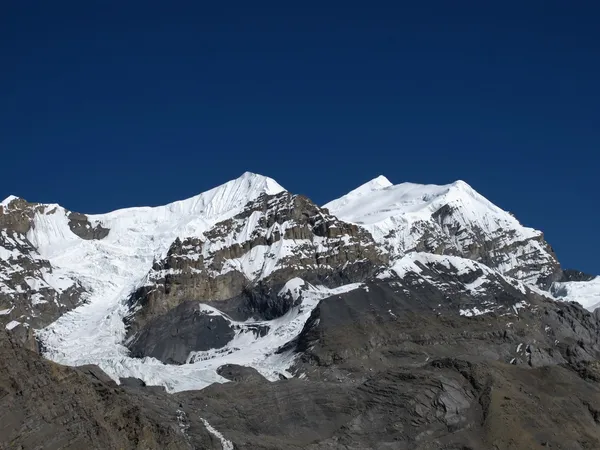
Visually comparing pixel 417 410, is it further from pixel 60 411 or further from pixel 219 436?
pixel 60 411

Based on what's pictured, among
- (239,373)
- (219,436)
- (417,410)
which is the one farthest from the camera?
(239,373)

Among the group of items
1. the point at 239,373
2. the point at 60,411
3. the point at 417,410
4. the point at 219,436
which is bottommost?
the point at 60,411

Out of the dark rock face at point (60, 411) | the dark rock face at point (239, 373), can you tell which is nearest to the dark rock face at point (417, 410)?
the dark rock face at point (239, 373)

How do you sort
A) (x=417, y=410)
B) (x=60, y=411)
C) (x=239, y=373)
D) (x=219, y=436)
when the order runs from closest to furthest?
1. (x=60, y=411)
2. (x=219, y=436)
3. (x=417, y=410)
4. (x=239, y=373)

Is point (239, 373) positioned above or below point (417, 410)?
above

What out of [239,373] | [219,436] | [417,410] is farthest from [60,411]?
[239,373]

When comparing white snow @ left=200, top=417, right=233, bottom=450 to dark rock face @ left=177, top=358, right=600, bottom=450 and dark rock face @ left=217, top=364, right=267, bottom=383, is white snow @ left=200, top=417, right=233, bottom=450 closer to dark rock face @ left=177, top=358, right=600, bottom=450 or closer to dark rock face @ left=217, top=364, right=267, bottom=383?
dark rock face @ left=177, top=358, right=600, bottom=450

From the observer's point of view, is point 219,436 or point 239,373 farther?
point 239,373

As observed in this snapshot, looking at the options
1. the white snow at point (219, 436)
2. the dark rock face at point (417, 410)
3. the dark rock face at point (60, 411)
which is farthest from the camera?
the dark rock face at point (417, 410)

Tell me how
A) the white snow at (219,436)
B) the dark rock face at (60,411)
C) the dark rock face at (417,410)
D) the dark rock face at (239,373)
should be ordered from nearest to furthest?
the dark rock face at (60,411) < the white snow at (219,436) < the dark rock face at (417,410) < the dark rock face at (239,373)

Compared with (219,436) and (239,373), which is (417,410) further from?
(239,373)

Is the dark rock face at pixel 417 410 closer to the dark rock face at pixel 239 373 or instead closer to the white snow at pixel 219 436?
the white snow at pixel 219 436

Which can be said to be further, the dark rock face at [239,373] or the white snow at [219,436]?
the dark rock face at [239,373]

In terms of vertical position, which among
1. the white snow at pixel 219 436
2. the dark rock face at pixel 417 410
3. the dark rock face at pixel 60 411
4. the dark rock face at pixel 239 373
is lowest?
the dark rock face at pixel 60 411
